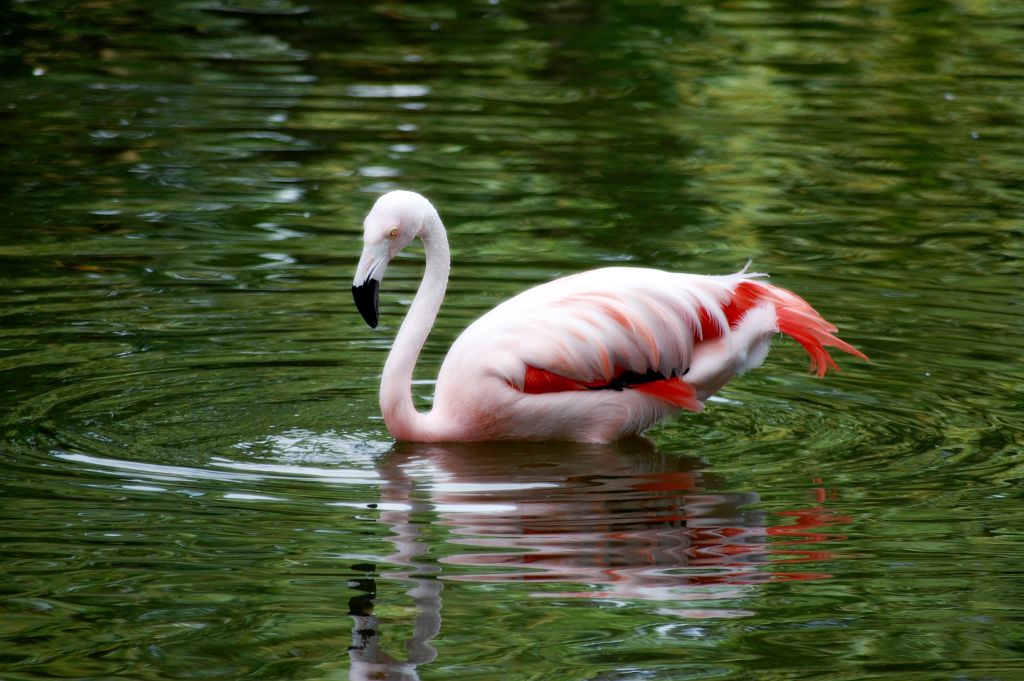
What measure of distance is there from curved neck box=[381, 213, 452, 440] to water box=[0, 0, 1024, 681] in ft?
0.35

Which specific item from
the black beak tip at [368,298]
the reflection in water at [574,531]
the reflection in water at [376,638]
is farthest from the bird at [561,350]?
the reflection in water at [376,638]

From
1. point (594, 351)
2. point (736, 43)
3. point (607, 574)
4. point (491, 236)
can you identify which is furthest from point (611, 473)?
point (736, 43)

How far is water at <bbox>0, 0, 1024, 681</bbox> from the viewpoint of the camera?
14.1 ft

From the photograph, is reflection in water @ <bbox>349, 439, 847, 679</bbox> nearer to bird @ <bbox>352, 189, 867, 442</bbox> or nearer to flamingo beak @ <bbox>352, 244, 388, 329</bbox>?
bird @ <bbox>352, 189, 867, 442</bbox>

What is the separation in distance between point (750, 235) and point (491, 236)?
4.39 feet

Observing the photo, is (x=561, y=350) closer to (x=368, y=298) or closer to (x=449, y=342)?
(x=368, y=298)

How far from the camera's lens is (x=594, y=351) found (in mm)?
5859

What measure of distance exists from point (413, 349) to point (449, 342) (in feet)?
3.66

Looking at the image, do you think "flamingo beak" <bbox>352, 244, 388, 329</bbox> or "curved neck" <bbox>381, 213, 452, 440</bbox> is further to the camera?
"curved neck" <bbox>381, 213, 452, 440</bbox>

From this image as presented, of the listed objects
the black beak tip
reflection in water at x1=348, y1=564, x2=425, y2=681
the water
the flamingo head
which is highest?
the flamingo head

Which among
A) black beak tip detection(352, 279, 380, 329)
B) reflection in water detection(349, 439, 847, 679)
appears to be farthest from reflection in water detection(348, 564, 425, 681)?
black beak tip detection(352, 279, 380, 329)

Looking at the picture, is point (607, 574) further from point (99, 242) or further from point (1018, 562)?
point (99, 242)

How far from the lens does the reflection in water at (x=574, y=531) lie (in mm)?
4473

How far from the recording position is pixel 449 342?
7176 mm
